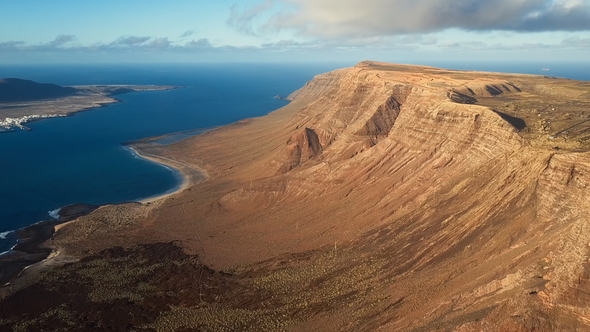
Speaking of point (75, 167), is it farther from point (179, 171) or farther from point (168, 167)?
point (179, 171)

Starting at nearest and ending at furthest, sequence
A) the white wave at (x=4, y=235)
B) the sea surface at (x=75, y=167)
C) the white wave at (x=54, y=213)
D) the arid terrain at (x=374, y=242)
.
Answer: the arid terrain at (x=374, y=242) → the white wave at (x=4, y=235) → the white wave at (x=54, y=213) → the sea surface at (x=75, y=167)

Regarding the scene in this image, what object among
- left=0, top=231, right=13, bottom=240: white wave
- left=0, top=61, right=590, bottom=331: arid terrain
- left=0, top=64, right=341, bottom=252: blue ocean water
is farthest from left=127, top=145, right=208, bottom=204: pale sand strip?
left=0, top=231, right=13, bottom=240: white wave

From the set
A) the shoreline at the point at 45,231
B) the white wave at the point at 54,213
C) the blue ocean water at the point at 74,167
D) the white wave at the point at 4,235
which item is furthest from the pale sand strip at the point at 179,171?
the white wave at the point at 4,235

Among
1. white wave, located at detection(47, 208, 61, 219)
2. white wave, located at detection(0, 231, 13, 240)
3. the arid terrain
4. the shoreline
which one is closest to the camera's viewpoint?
the arid terrain

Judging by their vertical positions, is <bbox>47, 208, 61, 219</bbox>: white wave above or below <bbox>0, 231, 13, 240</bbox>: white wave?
above

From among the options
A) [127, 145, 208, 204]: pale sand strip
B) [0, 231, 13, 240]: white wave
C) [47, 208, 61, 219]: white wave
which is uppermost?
[127, 145, 208, 204]: pale sand strip

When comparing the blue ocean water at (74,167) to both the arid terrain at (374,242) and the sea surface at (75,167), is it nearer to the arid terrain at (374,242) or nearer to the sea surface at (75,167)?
the sea surface at (75,167)

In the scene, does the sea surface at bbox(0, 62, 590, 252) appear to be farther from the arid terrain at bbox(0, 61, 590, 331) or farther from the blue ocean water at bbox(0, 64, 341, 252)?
the arid terrain at bbox(0, 61, 590, 331)

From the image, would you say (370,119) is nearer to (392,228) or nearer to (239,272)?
(392,228)

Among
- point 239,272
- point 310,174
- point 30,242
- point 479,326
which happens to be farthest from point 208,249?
point 479,326
